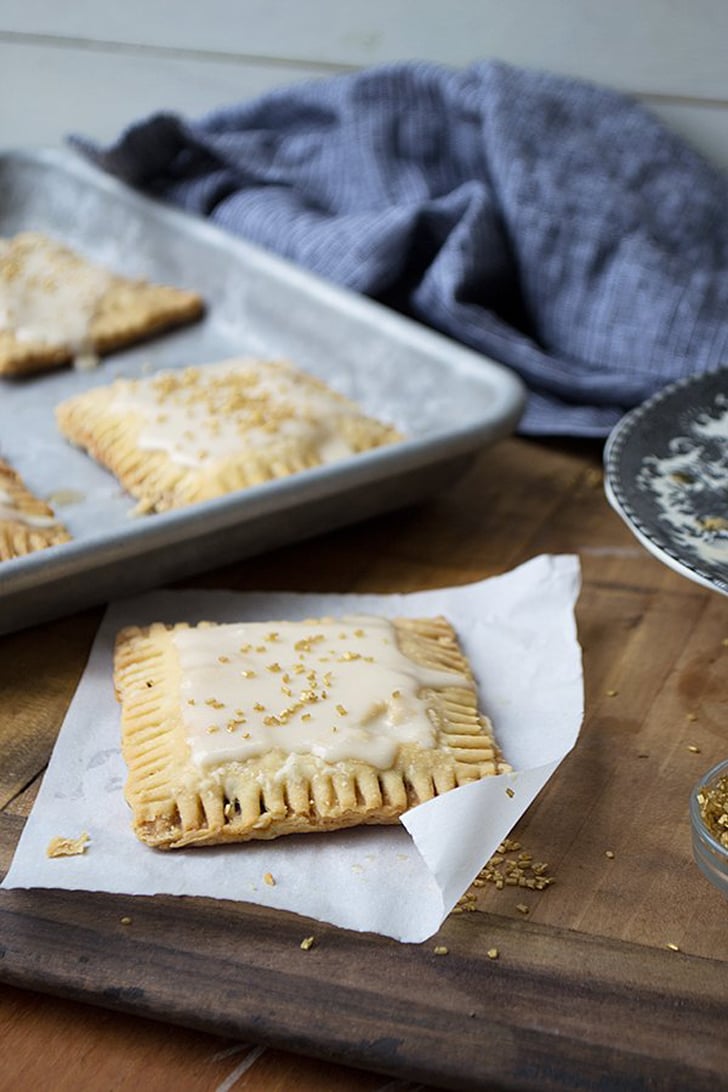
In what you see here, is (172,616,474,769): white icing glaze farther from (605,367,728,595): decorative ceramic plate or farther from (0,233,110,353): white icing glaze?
(0,233,110,353): white icing glaze

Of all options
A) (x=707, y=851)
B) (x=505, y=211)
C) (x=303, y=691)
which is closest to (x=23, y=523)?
(x=303, y=691)

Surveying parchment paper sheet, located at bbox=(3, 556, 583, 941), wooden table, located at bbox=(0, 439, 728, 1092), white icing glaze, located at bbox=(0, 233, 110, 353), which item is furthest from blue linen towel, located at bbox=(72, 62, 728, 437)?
wooden table, located at bbox=(0, 439, 728, 1092)

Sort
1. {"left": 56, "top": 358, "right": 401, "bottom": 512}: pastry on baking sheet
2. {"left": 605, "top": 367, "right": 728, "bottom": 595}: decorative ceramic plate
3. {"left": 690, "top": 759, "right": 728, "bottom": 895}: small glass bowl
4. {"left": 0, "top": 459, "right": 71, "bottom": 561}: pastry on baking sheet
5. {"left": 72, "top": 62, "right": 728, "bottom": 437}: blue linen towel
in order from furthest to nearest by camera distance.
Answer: {"left": 72, "top": 62, "right": 728, "bottom": 437}: blue linen towel < {"left": 56, "top": 358, "right": 401, "bottom": 512}: pastry on baking sheet < {"left": 0, "top": 459, "right": 71, "bottom": 561}: pastry on baking sheet < {"left": 605, "top": 367, "right": 728, "bottom": 595}: decorative ceramic plate < {"left": 690, "top": 759, "right": 728, "bottom": 895}: small glass bowl

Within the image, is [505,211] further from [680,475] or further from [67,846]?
[67,846]

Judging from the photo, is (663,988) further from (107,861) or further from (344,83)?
(344,83)

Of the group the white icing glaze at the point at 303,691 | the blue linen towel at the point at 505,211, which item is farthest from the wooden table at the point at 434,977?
the blue linen towel at the point at 505,211

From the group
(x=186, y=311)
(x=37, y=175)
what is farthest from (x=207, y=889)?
(x=37, y=175)

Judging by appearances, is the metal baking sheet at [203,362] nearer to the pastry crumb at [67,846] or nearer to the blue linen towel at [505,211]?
the blue linen towel at [505,211]
